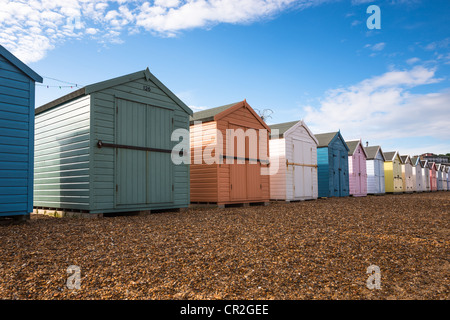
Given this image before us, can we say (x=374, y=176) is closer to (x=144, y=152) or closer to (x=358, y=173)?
(x=358, y=173)

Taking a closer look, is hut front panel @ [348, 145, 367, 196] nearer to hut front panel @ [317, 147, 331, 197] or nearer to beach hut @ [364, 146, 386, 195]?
beach hut @ [364, 146, 386, 195]

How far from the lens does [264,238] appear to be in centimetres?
577

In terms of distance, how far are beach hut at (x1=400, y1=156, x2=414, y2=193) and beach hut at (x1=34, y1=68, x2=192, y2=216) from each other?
29764 millimetres

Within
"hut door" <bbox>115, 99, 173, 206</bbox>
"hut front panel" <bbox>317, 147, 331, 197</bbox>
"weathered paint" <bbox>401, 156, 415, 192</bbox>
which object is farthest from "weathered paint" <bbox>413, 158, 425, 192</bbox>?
"hut door" <bbox>115, 99, 173, 206</bbox>

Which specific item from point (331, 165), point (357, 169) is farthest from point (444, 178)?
point (331, 165)

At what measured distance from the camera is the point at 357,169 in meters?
23.7

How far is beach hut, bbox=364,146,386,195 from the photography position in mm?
26484

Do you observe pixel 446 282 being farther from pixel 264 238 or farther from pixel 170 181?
pixel 170 181

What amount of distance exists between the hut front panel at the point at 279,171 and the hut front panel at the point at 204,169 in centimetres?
439

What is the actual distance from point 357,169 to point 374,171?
4.10 metres

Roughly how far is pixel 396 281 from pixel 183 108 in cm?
869

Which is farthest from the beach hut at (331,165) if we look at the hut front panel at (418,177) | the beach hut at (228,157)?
the hut front panel at (418,177)

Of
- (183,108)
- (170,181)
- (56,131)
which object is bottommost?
(170,181)
